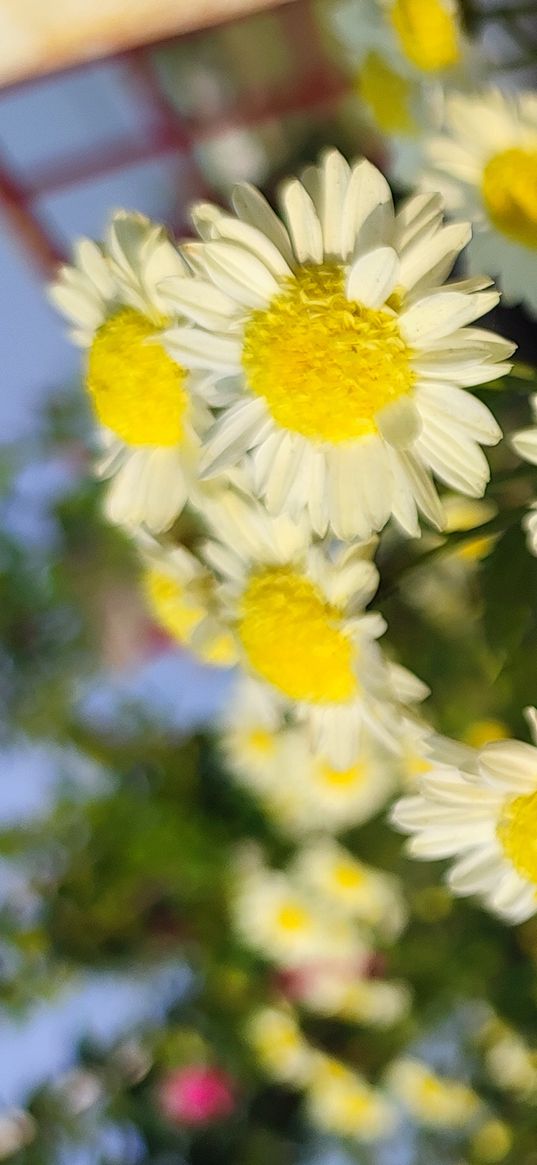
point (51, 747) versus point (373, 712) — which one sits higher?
point (373, 712)

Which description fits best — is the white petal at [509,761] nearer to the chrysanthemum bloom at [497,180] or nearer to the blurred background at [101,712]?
the chrysanthemum bloom at [497,180]

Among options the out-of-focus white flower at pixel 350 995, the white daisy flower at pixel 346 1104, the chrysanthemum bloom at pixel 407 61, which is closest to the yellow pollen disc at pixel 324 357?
the chrysanthemum bloom at pixel 407 61

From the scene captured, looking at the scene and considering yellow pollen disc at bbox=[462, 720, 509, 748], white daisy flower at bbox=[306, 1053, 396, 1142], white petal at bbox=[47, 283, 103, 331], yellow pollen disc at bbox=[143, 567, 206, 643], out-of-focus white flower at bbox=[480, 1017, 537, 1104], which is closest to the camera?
white petal at bbox=[47, 283, 103, 331]

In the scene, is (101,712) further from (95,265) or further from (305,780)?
(95,265)

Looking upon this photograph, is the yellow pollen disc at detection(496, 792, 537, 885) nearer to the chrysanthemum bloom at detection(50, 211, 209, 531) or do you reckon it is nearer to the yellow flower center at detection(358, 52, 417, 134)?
the chrysanthemum bloom at detection(50, 211, 209, 531)

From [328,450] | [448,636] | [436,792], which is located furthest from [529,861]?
[448,636]

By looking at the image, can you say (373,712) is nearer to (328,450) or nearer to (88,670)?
(328,450)

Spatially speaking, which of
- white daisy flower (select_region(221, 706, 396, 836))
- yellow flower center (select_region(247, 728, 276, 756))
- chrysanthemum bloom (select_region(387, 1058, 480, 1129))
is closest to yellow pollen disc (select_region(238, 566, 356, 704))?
white daisy flower (select_region(221, 706, 396, 836))
